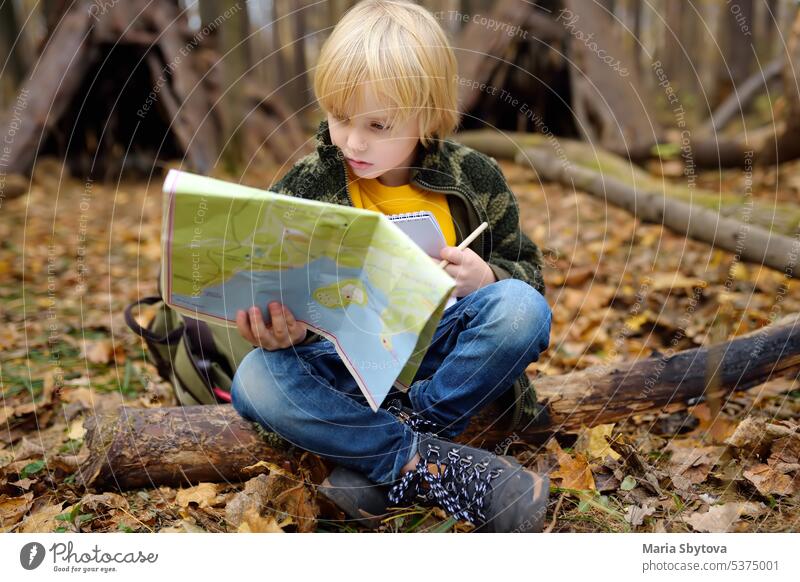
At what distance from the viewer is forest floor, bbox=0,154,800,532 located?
1.63 meters

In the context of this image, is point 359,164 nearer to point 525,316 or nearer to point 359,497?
point 525,316

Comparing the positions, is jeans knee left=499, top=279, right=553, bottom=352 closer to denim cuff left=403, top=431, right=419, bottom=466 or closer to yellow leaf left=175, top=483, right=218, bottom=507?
denim cuff left=403, top=431, right=419, bottom=466

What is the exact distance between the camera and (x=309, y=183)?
5.93 ft

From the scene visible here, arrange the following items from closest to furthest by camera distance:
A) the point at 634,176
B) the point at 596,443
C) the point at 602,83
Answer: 1. the point at 596,443
2. the point at 634,176
3. the point at 602,83

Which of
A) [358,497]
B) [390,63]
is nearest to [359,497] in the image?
[358,497]

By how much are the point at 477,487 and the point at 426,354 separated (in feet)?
1.27

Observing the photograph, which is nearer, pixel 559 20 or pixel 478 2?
pixel 559 20

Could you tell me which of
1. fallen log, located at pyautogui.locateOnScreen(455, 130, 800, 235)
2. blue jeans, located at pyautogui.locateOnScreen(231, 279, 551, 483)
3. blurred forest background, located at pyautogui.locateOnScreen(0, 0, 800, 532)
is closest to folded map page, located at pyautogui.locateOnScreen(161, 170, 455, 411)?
blue jeans, located at pyautogui.locateOnScreen(231, 279, 551, 483)

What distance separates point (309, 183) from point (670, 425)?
1144 millimetres

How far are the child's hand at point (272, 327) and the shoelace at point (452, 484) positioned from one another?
39 cm

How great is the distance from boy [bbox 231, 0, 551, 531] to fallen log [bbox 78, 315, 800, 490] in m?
0.08

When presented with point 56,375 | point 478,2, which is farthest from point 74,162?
point 56,375

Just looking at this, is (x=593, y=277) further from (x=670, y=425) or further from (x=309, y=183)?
(x=309, y=183)

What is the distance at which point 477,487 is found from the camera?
157 centimetres
